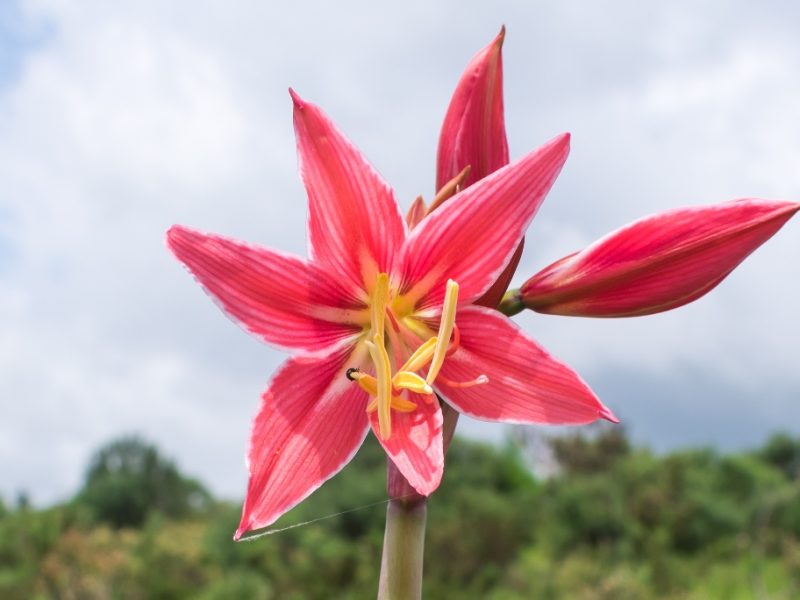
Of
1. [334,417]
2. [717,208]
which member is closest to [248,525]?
[334,417]

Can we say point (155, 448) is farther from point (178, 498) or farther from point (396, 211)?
point (396, 211)

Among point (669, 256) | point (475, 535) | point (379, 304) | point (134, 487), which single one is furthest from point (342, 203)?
point (134, 487)

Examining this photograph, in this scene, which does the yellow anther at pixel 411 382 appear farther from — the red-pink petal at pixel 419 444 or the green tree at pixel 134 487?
the green tree at pixel 134 487

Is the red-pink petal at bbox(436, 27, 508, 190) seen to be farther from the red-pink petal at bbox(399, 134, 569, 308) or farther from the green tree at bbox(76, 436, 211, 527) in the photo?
the green tree at bbox(76, 436, 211, 527)

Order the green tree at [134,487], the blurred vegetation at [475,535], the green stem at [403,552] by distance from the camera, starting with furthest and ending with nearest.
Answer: the green tree at [134,487] < the blurred vegetation at [475,535] < the green stem at [403,552]

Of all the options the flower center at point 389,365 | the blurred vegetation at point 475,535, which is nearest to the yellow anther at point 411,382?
the flower center at point 389,365

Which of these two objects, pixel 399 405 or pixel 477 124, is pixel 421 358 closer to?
pixel 399 405

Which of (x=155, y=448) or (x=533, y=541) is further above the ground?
(x=155, y=448)
